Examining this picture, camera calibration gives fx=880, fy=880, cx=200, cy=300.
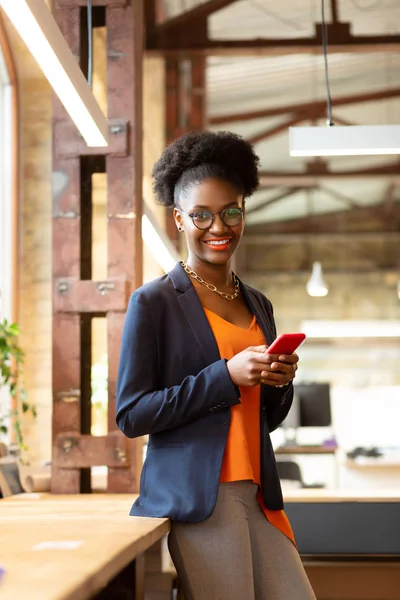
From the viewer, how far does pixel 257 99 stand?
45.5 ft

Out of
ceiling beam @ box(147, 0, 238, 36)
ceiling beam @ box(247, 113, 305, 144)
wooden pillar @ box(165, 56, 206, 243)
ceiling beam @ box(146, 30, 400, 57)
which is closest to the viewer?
ceiling beam @ box(146, 30, 400, 57)

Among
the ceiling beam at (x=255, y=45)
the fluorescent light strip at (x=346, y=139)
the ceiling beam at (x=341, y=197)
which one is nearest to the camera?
the fluorescent light strip at (x=346, y=139)

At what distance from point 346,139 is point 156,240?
3.52 feet

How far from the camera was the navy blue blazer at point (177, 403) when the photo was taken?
1998mm

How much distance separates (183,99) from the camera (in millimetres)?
11750

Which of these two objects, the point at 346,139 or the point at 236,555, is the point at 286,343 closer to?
the point at 236,555

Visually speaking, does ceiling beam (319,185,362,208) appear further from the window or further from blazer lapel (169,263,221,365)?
blazer lapel (169,263,221,365)

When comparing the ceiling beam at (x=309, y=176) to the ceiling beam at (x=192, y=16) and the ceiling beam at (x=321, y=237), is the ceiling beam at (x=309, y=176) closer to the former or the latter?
the ceiling beam at (x=321, y=237)

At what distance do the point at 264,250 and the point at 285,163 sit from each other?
3.34 meters

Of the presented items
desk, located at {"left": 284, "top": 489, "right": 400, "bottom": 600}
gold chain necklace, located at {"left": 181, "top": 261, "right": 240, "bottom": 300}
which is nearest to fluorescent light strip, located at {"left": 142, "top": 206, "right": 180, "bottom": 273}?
desk, located at {"left": 284, "top": 489, "right": 400, "bottom": 600}

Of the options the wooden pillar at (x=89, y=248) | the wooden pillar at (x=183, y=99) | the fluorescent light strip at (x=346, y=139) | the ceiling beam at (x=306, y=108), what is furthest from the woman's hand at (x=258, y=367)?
the ceiling beam at (x=306, y=108)

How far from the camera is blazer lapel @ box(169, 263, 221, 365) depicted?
6.84 feet

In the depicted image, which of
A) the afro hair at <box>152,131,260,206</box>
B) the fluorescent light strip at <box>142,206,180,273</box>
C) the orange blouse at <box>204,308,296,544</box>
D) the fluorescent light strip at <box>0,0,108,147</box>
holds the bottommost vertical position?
the orange blouse at <box>204,308,296,544</box>

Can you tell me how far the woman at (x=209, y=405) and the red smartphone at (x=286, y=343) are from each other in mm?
17
